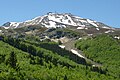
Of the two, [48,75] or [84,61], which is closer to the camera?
[48,75]

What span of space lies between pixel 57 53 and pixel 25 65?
2507 inches

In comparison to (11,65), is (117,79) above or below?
below

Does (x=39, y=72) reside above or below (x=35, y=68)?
above

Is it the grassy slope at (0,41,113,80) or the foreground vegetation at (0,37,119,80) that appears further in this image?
the foreground vegetation at (0,37,119,80)

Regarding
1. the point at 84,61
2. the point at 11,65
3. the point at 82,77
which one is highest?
the point at 11,65

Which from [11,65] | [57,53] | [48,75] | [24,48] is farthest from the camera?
[57,53]

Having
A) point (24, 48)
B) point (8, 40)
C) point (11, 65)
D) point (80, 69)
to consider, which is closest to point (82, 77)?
point (80, 69)

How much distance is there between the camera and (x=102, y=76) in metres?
154

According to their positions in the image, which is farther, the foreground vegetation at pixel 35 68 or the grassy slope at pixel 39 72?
the foreground vegetation at pixel 35 68

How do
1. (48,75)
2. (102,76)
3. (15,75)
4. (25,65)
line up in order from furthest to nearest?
1. (102,76)
2. (25,65)
3. (48,75)
4. (15,75)

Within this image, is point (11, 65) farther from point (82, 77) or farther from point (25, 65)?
point (82, 77)

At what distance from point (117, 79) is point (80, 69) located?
1629cm

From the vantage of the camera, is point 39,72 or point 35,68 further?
point 35,68

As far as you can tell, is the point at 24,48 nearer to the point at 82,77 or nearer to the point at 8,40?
the point at 8,40
